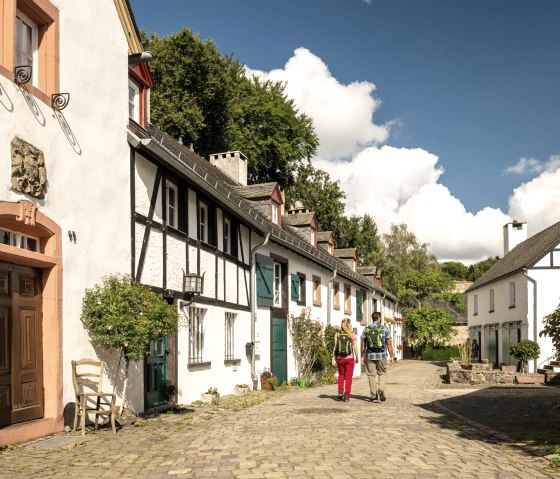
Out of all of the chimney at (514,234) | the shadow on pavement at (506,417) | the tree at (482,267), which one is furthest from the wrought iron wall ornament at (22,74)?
the tree at (482,267)

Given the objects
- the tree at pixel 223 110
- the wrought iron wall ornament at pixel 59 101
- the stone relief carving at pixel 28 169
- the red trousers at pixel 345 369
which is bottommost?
the red trousers at pixel 345 369

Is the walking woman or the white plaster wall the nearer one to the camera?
the white plaster wall

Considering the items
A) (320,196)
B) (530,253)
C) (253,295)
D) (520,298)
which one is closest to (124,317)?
(253,295)

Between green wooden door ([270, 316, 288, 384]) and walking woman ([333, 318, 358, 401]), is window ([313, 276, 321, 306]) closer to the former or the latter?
green wooden door ([270, 316, 288, 384])

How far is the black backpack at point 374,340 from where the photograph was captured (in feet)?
45.6

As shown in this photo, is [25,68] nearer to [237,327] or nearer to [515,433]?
[515,433]

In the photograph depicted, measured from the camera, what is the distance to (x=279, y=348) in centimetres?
2044


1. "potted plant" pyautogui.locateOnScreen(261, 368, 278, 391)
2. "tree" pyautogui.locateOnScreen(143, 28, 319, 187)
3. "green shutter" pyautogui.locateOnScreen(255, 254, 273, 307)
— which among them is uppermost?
"tree" pyautogui.locateOnScreen(143, 28, 319, 187)

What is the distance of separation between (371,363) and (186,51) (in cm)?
2035

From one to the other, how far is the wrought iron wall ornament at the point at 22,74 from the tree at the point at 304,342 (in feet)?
46.7

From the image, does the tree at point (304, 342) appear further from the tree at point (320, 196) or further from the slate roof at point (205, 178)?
the tree at point (320, 196)

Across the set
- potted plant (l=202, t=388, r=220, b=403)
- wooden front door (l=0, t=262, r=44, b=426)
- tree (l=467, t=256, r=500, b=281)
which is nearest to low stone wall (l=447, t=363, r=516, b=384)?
potted plant (l=202, t=388, r=220, b=403)

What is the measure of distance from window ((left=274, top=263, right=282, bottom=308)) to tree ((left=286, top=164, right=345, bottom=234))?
819 inches

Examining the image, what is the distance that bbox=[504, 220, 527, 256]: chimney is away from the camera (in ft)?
141
